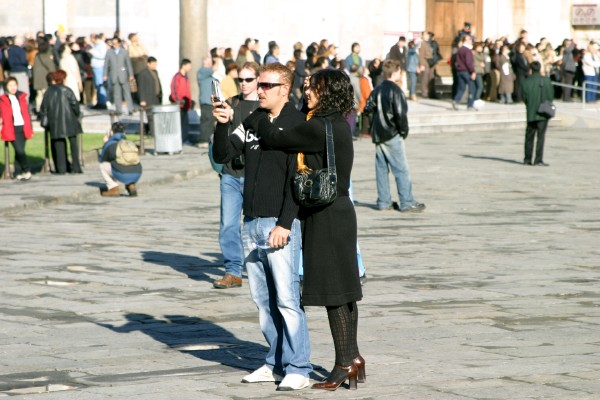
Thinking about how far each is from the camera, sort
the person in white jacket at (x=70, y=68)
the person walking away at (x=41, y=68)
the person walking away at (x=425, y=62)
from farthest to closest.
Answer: the person walking away at (x=425, y=62) → the person in white jacket at (x=70, y=68) → the person walking away at (x=41, y=68)

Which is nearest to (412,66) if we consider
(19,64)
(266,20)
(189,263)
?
(266,20)

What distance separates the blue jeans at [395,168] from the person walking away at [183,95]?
10.4 metres

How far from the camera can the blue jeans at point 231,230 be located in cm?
1125

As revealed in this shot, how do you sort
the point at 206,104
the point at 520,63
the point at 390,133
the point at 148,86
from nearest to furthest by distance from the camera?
the point at 390,133 → the point at 206,104 → the point at 148,86 → the point at 520,63

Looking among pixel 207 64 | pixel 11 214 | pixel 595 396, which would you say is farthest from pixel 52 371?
pixel 207 64

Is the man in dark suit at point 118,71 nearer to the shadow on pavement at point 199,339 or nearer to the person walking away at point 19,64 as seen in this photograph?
the person walking away at point 19,64

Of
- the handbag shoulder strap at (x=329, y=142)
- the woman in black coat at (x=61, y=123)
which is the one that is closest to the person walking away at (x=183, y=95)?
the woman in black coat at (x=61, y=123)

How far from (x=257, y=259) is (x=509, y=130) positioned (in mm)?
25654

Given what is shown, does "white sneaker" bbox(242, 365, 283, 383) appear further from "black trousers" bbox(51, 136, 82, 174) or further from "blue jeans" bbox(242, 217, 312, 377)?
"black trousers" bbox(51, 136, 82, 174)

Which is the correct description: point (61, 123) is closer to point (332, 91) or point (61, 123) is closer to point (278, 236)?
point (332, 91)

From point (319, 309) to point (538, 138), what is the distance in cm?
1388

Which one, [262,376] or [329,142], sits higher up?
[329,142]

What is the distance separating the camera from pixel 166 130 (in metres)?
Result: 24.7

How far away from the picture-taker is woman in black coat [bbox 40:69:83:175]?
21.4m
